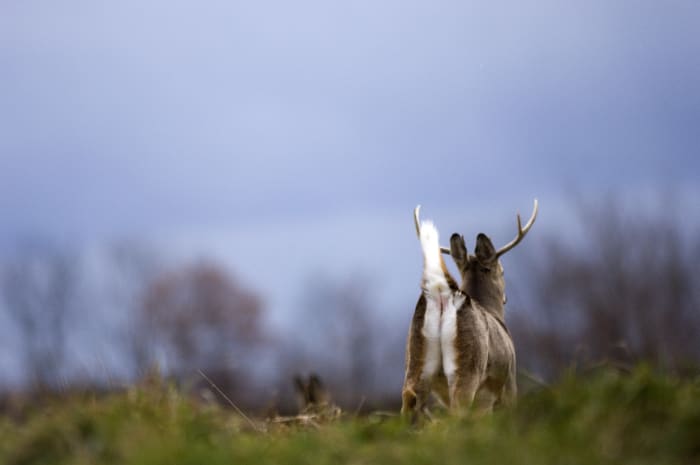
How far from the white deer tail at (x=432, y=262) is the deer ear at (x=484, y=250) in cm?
187

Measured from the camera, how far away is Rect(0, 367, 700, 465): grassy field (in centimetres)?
516

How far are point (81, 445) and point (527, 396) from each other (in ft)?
7.90

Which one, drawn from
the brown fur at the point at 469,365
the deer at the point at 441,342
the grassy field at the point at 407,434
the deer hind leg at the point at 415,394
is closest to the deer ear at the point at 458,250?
the brown fur at the point at 469,365

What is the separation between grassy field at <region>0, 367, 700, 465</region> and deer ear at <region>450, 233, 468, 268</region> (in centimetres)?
420

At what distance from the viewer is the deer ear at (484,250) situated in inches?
420

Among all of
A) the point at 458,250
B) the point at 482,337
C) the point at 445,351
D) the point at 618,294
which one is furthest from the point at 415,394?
the point at 618,294

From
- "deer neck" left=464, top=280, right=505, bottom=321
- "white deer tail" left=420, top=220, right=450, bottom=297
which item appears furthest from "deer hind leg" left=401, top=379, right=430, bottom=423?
"deer neck" left=464, top=280, right=505, bottom=321

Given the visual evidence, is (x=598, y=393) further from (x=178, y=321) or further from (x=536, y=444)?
(x=178, y=321)

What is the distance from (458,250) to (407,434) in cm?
449

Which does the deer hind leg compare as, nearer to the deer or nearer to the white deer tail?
the deer

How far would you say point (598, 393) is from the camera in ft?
18.9

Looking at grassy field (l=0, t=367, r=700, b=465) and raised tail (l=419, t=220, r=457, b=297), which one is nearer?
grassy field (l=0, t=367, r=700, b=465)

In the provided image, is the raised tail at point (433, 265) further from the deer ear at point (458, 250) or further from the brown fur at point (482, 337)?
the deer ear at point (458, 250)

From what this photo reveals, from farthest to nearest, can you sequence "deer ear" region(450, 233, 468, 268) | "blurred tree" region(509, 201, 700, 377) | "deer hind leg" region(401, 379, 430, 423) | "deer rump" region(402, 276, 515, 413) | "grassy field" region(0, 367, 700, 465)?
1. "blurred tree" region(509, 201, 700, 377)
2. "deer ear" region(450, 233, 468, 268)
3. "deer rump" region(402, 276, 515, 413)
4. "deer hind leg" region(401, 379, 430, 423)
5. "grassy field" region(0, 367, 700, 465)
